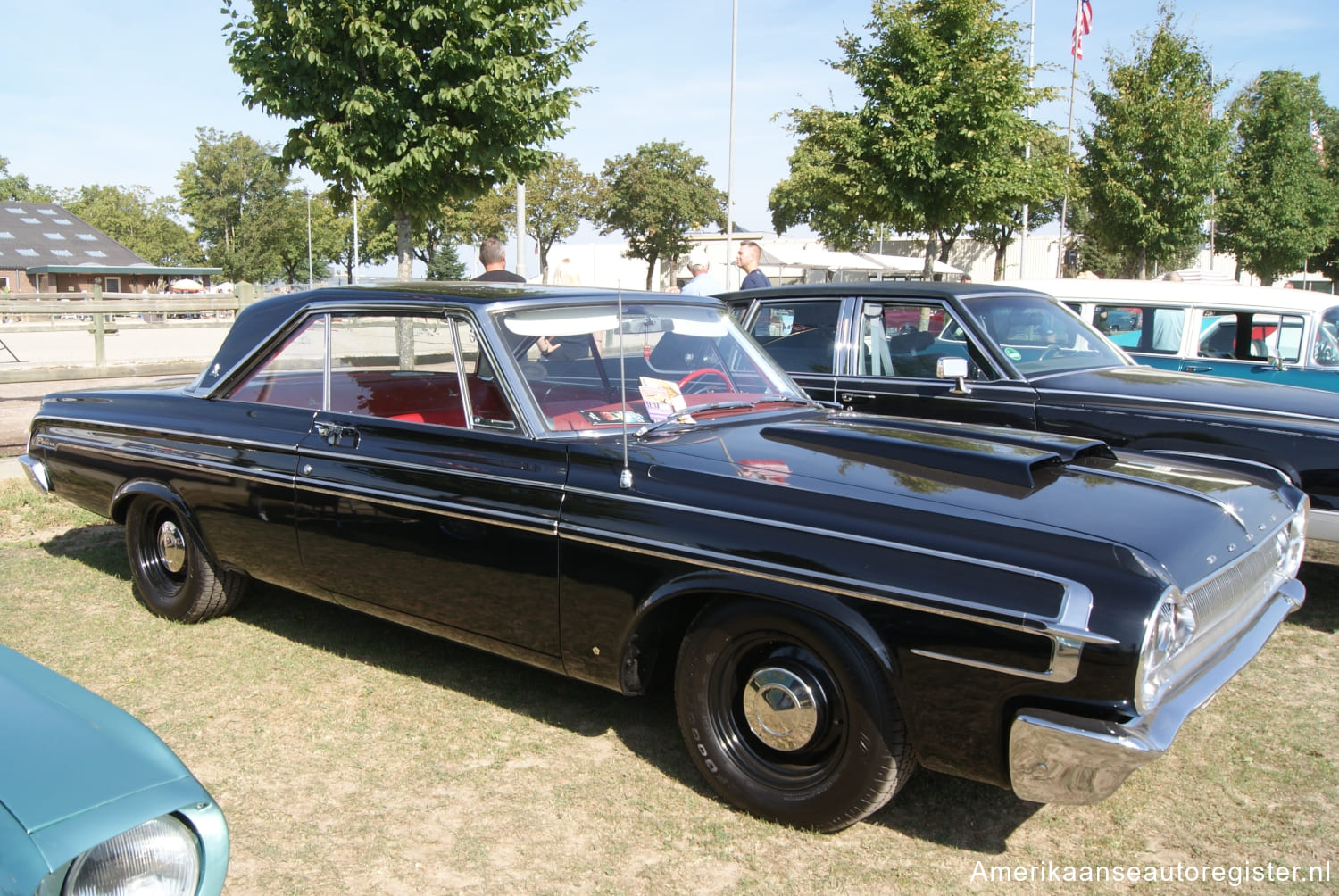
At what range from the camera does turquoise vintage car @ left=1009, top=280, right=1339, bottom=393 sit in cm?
770

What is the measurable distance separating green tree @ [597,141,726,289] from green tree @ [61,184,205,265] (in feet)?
134

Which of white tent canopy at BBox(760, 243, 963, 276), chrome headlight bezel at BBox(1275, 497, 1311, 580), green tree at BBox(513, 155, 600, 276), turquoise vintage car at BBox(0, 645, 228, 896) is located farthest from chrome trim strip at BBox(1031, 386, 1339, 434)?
green tree at BBox(513, 155, 600, 276)

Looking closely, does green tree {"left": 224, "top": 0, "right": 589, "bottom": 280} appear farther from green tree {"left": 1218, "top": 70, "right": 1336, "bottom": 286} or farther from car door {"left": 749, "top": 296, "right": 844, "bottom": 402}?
green tree {"left": 1218, "top": 70, "right": 1336, "bottom": 286}

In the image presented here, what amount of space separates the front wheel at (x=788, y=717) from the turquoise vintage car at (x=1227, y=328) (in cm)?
617

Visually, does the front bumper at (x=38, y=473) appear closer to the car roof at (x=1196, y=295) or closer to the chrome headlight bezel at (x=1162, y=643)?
the chrome headlight bezel at (x=1162, y=643)

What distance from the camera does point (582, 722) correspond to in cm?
376

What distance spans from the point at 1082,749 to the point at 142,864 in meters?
2.00

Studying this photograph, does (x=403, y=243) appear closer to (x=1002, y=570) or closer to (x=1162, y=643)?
(x=1002, y=570)

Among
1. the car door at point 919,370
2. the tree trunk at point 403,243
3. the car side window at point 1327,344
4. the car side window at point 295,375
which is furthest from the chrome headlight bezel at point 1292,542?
the tree trunk at point 403,243

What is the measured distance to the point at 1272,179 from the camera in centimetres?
3148

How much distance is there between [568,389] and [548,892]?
1713mm

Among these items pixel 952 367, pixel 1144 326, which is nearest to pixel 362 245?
pixel 1144 326

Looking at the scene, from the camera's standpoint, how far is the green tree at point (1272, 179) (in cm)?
3072

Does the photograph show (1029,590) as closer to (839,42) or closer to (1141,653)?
(1141,653)
